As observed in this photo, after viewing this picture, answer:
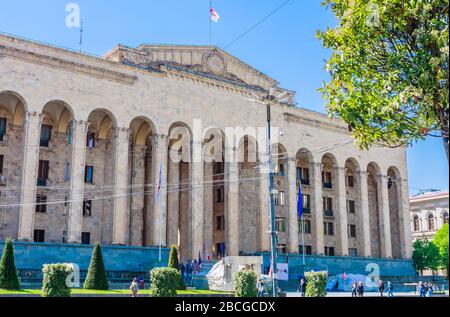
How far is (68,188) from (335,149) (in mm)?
23665

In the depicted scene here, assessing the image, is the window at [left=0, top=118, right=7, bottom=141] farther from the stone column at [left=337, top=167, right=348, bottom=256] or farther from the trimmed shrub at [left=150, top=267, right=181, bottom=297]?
the stone column at [left=337, top=167, right=348, bottom=256]

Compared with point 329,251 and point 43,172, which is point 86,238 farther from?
point 329,251

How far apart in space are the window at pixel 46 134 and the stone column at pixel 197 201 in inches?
394

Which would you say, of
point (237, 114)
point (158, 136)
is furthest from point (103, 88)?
point (237, 114)

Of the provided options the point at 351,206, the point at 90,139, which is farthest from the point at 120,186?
the point at 351,206

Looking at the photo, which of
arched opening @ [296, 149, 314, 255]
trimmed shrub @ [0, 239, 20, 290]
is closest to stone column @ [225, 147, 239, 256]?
arched opening @ [296, 149, 314, 255]

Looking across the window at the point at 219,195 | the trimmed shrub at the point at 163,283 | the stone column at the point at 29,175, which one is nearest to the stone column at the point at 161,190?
the stone column at the point at 29,175

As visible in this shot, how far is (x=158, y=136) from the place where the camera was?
37156 millimetres

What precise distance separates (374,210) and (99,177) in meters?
28.5

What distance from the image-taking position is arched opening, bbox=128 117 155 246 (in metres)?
39.1

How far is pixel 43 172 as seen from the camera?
36.5m

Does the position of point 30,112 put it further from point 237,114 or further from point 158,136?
point 237,114

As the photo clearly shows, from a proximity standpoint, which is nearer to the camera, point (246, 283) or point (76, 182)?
point (246, 283)

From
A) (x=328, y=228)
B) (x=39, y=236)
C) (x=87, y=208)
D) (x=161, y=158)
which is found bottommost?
(x=39, y=236)
